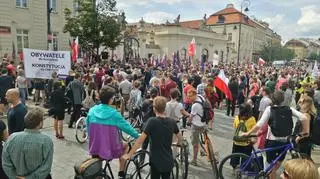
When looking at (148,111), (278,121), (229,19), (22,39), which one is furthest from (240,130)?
(229,19)

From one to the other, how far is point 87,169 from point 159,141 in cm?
104

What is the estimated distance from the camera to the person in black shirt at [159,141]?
4.65m

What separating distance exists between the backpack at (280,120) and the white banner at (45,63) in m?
8.96

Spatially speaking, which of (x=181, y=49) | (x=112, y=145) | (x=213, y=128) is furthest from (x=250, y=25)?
(x=112, y=145)

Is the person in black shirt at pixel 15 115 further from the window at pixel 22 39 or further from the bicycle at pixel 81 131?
the window at pixel 22 39

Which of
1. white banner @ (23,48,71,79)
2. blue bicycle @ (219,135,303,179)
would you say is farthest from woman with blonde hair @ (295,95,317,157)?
white banner @ (23,48,71,79)

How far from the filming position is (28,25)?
26.1m

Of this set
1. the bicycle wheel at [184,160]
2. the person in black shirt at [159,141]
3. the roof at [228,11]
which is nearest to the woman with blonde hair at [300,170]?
the person in black shirt at [159,141]

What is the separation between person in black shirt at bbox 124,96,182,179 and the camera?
4.65 meters

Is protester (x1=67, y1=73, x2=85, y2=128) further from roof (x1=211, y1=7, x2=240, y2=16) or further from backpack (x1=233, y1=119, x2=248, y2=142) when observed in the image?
roof (x1=211, y1=7, x2=240, y2=16)

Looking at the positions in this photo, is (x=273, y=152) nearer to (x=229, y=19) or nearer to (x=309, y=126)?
(x=309, y=126)

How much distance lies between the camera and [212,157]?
714 centimetres

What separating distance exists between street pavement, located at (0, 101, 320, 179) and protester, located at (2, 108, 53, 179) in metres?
2.93

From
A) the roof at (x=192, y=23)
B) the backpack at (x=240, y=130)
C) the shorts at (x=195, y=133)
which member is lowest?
the shorts at (x=195, y=133)
